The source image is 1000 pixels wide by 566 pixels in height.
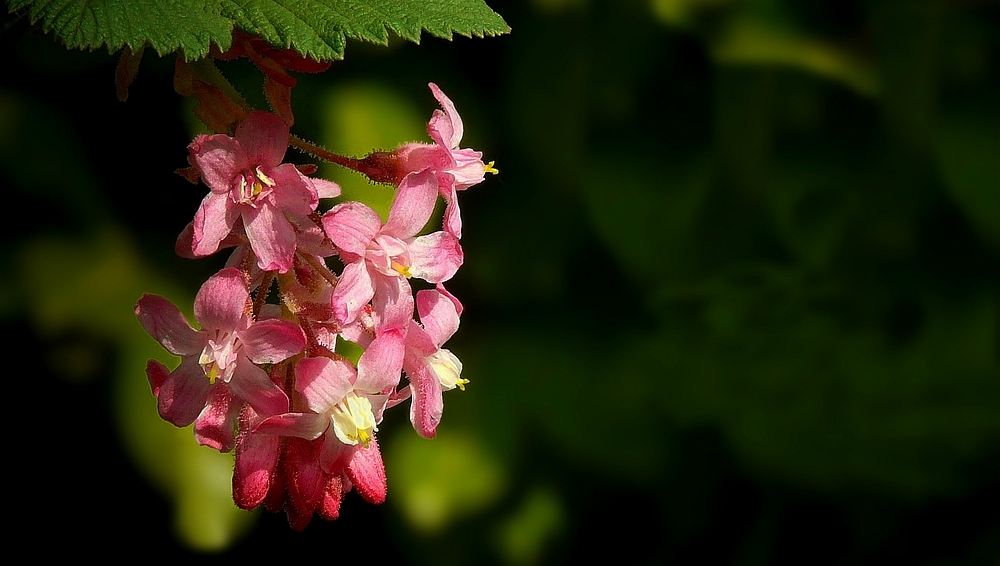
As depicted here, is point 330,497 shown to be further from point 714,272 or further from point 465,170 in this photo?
point 714,272

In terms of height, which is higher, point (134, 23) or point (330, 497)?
point (134, 23)

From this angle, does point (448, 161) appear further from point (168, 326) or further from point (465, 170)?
point (168, 326)

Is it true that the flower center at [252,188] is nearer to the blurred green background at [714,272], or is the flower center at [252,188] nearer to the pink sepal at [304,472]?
the pink sepal at [304,472]

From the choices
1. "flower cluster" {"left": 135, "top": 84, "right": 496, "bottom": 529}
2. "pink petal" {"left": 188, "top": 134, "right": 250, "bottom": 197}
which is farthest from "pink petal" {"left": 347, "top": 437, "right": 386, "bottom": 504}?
"pink petal" {"left": 188, "top": 134, "right": 250, "bottom": 197}

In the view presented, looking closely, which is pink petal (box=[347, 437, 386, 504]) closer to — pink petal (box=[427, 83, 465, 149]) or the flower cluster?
the flower cluster

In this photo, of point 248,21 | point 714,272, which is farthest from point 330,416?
point 714,272

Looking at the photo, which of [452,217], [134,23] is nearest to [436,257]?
[452,217]

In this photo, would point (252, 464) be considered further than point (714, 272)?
No

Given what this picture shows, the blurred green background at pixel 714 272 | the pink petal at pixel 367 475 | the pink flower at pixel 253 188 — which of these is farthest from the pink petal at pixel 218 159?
the blurred green background at pixel 714 272

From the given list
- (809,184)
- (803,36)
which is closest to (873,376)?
(809,184)
